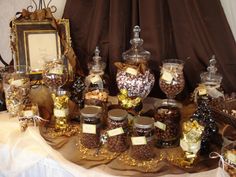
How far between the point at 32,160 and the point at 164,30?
33.2 inches

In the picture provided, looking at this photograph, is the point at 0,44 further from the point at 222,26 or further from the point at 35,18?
the point at 222,26

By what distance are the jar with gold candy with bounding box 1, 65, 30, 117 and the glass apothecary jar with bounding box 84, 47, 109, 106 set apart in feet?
0.92

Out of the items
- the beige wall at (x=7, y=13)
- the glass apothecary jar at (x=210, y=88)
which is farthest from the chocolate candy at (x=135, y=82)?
A: the beige wall at (x=7, y=13)

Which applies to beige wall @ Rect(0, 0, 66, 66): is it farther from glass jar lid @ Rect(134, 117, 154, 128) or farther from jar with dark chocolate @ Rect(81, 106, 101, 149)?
glass jar lid @ Rect(134, 117, 154, 128)

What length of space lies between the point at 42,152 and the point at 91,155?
0.62 feet

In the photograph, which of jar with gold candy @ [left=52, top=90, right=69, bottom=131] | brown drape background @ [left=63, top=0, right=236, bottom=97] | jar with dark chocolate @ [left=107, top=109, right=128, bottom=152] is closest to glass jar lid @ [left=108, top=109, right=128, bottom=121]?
jar with dark chocolate @ [left=107, top=109, right=128, bottom=152]

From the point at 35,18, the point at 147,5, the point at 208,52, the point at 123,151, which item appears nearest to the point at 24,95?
the point at 35,18

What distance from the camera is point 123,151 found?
42.8 inches

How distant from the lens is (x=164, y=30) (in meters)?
1.40

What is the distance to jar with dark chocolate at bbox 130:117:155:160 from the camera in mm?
1004

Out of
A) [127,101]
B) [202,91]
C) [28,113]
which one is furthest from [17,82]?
[202,91]

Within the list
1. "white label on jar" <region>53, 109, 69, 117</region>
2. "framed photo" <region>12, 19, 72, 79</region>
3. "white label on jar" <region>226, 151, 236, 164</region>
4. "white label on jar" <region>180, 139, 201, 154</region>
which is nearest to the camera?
"white label on jar" <region>226, 151, 236, 164</region>

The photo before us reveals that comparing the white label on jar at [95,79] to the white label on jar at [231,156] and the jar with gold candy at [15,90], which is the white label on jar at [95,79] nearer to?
the jar with gold candy at [15,90]

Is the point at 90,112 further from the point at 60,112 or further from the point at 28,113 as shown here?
the point at 28,113
